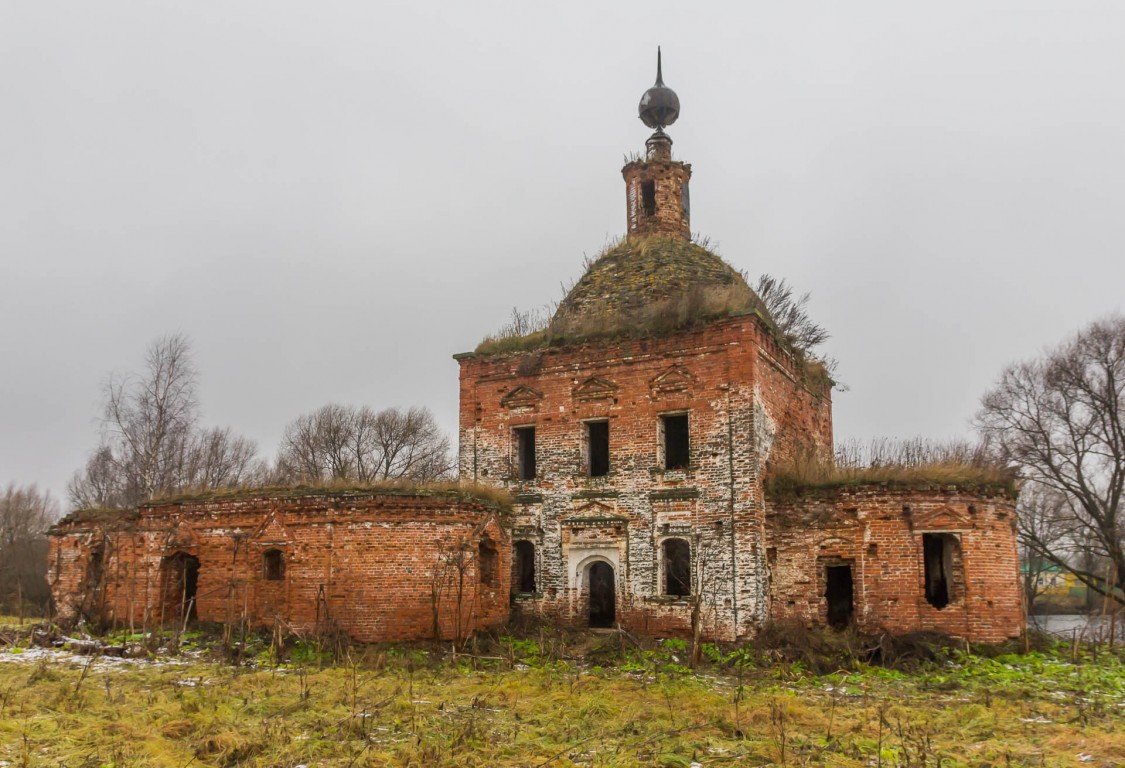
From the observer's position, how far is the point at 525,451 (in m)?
19.5

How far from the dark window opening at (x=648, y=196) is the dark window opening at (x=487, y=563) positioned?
31.4 ft

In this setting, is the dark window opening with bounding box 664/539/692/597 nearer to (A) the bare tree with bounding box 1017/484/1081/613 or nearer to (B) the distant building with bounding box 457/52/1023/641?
(B) the distant building with bounding box 457/52/1023/641

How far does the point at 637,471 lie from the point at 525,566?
323cm

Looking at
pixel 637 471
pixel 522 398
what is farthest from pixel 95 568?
pixel 637 471

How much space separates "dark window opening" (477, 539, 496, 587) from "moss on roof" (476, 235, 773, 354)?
436cm

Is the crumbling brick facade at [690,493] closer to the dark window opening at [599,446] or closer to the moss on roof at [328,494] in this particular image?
the dark window opening at [599,446]

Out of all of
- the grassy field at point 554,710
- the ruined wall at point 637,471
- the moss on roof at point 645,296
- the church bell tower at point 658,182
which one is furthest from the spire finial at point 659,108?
the grassy field at point 554,710

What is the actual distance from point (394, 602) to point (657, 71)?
51.0ft

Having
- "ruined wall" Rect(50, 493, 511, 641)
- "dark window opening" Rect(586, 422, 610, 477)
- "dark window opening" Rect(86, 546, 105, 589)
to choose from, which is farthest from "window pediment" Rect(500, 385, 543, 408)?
"dark window opening" Rect(86, 546, 105, 589)

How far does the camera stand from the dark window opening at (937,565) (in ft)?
54.2

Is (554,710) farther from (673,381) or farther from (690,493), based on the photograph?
(673,381)

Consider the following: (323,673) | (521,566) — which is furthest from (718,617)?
(323,673)

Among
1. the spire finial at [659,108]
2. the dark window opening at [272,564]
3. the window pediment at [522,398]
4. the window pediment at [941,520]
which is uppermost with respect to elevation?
the spire finial at [659,108]

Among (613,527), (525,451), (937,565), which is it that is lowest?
(937,565)
